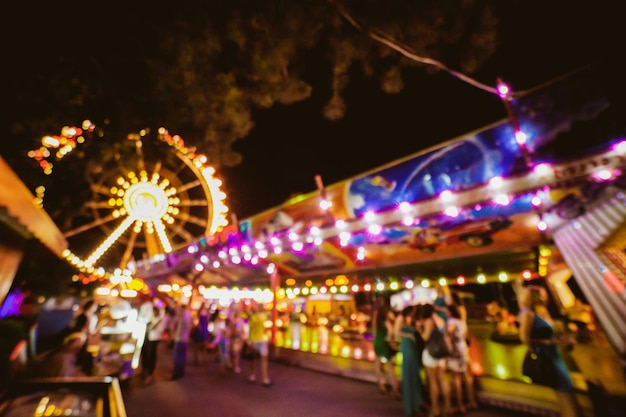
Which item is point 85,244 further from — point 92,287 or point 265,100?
point 265,100

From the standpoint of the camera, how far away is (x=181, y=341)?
7805mm

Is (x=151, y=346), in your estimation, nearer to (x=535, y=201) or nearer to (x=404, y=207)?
(x=404, y=207)

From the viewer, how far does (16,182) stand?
2.96 meters

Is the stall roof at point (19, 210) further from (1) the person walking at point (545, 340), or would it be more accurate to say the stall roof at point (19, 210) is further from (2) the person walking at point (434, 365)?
(1) the person walking at point (545, 340)

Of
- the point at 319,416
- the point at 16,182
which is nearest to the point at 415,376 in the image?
the point at 319,416

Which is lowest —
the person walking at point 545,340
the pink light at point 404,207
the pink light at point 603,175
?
the person walking at point 545,340

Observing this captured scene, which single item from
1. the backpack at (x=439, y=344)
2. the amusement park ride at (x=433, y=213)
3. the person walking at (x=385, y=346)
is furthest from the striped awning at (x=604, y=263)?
the person walking at (x=385, y=346)

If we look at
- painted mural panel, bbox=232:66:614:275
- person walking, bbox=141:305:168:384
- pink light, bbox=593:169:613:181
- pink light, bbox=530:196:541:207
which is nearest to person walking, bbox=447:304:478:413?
painted mural panel, bbox=232:66:614:275

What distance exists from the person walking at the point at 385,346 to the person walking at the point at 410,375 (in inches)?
45.2

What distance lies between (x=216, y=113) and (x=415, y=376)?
647cm

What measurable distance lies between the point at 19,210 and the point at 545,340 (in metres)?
6.15

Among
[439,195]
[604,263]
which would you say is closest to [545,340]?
[604,263]

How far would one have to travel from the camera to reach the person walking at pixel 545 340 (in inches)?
161

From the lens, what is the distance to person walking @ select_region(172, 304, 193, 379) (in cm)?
765
